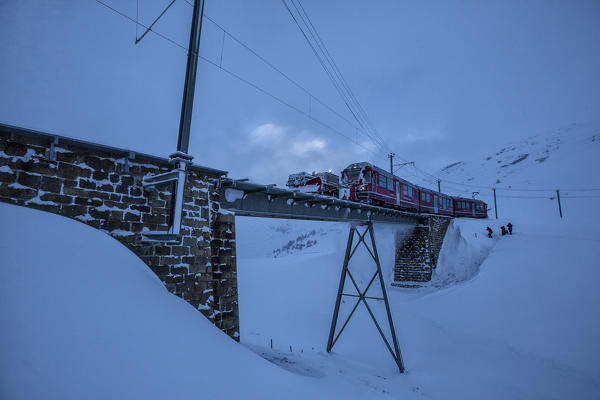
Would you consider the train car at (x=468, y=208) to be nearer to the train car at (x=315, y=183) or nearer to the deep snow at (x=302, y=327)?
the deep snow at (x=302, y=327)

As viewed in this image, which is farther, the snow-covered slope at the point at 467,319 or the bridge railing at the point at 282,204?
the snow-covered slope at the point at 467,319

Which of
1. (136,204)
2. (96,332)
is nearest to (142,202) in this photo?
(136,204)

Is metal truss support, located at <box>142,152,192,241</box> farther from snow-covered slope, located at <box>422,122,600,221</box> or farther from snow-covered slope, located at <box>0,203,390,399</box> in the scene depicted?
snow-covered slope, located at <box>422,122,600,221</box>

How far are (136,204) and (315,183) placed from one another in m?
9.54

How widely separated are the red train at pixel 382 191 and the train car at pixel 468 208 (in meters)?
4.05

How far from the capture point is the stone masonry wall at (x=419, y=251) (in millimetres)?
19109

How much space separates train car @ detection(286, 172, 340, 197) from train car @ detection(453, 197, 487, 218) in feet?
56.6

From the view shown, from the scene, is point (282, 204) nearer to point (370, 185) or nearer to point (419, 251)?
point (370, 185)

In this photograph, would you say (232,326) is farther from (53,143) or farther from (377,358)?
(377,358)

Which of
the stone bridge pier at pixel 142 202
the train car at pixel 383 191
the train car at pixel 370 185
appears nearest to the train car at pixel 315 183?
the train car at pixel 383 191

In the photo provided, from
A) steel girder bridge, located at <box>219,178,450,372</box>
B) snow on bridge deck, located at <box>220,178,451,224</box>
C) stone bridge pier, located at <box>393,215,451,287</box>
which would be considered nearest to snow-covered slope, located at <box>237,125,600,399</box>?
stone bridge pier, located at <box>393,215,451,287</box>

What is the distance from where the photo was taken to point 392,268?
20812 millimetres

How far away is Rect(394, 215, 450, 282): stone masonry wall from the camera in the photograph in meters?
19.1

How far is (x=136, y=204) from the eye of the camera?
5.00 metres
